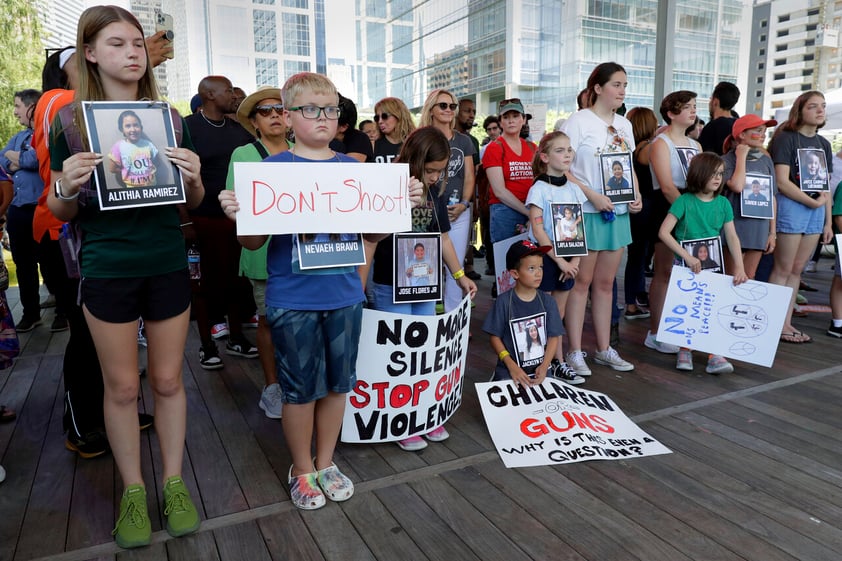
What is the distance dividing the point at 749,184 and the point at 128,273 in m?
3.79

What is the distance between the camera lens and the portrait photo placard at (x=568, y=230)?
3.19 metres

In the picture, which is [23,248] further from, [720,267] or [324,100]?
[720,267]

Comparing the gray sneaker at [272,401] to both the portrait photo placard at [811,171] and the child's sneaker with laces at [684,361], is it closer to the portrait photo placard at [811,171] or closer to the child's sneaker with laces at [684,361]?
the child's sneaker with laces at [684,361]

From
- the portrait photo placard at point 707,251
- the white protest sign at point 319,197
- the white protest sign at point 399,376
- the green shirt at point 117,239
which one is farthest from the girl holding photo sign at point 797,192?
the green shirt at point 117,239

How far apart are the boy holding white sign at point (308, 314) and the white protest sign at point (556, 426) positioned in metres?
0.80

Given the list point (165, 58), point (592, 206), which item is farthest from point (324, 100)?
point (592, 206)

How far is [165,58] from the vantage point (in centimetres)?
228

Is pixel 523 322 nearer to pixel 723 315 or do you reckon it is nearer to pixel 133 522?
pixel 723 315

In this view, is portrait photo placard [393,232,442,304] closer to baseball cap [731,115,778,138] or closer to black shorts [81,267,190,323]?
black shorts [81,267,190,323]

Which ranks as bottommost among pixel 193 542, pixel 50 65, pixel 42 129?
pixel 193 542

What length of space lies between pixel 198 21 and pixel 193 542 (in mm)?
33041

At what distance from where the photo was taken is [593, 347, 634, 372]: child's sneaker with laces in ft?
11.8

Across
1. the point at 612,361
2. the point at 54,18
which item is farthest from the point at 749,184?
the point at 54,18

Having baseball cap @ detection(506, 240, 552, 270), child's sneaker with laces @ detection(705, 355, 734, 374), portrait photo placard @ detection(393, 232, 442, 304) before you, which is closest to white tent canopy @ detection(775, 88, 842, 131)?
child's sneaker with laces @ detection(705, 355, 734, 374)
